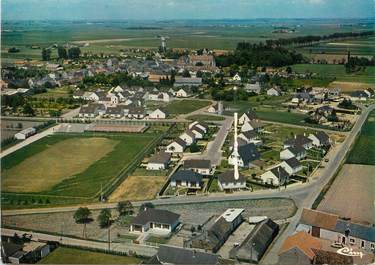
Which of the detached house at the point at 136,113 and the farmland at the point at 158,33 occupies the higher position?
the farmland at the point at 158,33

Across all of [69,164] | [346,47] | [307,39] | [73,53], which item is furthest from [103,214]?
[307,39]

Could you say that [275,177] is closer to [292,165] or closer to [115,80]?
[292,165]

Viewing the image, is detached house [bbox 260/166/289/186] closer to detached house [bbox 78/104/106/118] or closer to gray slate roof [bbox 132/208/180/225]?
gray slate roof [bbox 132/208/180/225]

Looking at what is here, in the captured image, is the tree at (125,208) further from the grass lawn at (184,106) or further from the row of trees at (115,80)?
the row of trees at (115,80)

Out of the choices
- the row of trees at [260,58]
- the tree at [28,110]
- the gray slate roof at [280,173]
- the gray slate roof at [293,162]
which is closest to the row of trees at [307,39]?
the row of trees at [260,58]

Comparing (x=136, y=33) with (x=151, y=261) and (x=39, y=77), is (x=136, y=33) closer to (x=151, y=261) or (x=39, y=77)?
(x=39, y=77)
